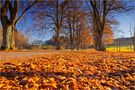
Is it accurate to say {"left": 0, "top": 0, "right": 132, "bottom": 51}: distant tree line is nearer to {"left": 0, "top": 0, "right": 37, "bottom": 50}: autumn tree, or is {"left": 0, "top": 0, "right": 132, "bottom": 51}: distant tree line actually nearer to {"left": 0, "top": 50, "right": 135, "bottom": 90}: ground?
{"left": 0, "top": 0, "right": 37, "bottom": 50}: autumn tree

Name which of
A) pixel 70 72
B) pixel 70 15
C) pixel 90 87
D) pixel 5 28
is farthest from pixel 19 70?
pixel 70 15

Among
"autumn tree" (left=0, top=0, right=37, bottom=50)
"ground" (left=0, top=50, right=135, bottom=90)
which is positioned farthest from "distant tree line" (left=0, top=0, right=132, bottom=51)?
"ground" (left=0, top=50, right=135, bottom=90)

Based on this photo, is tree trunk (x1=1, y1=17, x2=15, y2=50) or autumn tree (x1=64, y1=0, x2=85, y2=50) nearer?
tree trunk (x1=1, y1=17, x2=15, y2=50)

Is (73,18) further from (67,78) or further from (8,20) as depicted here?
(67,78)

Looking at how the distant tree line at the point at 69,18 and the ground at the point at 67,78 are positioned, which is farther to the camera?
the distant tree line at the point at 69,18

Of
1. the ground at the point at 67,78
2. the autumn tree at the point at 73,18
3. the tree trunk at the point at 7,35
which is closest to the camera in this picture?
the ground at the point at 67,78

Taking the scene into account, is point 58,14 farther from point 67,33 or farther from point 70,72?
point 70,72

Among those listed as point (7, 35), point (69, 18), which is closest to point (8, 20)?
point (7, 35)

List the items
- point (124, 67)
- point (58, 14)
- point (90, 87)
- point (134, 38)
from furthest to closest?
point (134, 38) < point (58, 14) < point (124, 67) < point (90, 87)

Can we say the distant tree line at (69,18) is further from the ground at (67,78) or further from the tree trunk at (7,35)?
the ground at (67,78)

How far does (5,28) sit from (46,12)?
46.6 feet

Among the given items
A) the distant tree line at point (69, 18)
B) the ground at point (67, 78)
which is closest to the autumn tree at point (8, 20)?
the distant tree line at point (69, 18)

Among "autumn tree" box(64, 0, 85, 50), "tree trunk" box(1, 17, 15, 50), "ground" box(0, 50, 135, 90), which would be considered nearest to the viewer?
"ground" box(0, 50, 135, 90)

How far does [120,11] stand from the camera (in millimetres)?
28656
